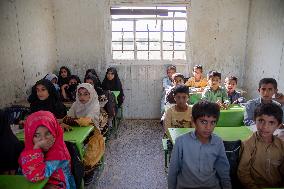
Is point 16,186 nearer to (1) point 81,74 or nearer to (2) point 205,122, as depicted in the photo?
(2) point 205,122

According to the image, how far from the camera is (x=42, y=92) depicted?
3717mm

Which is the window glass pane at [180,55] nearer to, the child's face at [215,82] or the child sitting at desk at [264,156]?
the child's face at [215,82]

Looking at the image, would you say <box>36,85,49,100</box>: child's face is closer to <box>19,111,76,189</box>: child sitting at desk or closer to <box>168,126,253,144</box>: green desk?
<box>19,111,76,189</box>: child sitting at desk

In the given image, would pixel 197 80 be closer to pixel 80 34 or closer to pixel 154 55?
pixel 154 55

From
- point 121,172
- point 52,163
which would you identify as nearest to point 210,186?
point 52,163

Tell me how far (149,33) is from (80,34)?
1627 millimetres

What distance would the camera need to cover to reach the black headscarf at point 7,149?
95.7 inches

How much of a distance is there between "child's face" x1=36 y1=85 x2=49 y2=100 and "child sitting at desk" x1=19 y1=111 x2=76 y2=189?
1613 mm

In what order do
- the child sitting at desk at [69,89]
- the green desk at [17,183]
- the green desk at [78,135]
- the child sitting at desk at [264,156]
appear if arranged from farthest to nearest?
the child sitting at desk at [69,89]
the green desk at [78,135]
the child sitting at desk at [264,156]
the green desk at [17,183]

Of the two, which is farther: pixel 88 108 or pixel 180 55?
pixel 180 55

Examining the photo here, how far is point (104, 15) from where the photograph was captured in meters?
6.30

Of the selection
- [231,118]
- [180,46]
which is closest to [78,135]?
[231,118]

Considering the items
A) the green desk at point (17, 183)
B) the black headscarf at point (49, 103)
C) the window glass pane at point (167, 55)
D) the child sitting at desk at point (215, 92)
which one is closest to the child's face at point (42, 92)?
the black headscarf at point (49, 103)

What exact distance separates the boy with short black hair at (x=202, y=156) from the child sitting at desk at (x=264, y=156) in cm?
22
